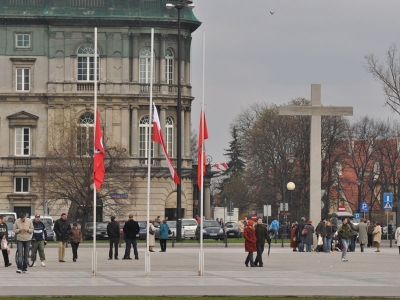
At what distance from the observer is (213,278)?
3722 centimetres

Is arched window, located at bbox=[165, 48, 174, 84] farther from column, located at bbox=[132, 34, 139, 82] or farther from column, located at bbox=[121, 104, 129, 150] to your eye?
column, located at bbox=[121, 104, 129, 150]

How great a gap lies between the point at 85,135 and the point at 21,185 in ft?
27.5

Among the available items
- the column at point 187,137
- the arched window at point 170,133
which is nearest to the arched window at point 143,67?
the arched window at point 170,133

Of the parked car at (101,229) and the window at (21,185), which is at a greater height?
the window at (21,185)

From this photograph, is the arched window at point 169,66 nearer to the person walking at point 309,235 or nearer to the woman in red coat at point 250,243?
the person walking at point 309,235

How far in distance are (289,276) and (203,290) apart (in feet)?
23.9

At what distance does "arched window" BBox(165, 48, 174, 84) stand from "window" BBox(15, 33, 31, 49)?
9.74m

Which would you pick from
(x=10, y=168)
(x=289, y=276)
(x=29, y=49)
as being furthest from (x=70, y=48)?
(x=289, y=276)

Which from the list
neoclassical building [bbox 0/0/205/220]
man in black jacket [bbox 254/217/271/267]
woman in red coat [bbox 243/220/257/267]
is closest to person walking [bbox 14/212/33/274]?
woman in red coat [bbox 243/220/257/267]

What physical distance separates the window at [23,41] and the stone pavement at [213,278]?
48863 millimetres

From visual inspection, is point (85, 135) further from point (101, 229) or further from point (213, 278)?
point (213, 278)

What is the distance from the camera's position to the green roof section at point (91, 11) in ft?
328

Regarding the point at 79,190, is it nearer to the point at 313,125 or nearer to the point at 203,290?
the point at 313,125

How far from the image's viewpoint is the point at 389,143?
5069 inches
